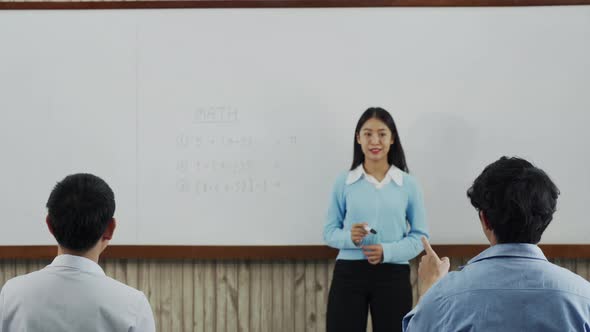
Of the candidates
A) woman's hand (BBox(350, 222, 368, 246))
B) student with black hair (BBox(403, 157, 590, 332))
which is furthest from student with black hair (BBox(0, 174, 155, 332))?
woman's hand (BBox(350, 222, 368, 246))

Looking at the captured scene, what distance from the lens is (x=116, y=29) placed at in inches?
120

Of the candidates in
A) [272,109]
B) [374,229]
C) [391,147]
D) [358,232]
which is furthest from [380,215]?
[272,109]

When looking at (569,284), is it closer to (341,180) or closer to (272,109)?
(341,180)

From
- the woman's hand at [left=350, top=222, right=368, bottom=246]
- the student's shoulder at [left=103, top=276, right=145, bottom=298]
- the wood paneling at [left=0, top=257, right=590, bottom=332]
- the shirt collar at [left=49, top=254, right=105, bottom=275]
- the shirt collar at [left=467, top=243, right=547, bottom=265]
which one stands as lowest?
the wood paneling at [left=0, top=257, right=590, bottom=332]

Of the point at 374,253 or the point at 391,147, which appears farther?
the point at 391,147

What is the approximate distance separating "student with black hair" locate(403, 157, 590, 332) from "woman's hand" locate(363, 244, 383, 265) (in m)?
1.39

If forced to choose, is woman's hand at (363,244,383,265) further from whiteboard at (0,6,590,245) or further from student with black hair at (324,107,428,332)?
whiteboard at (0,6,590,245)

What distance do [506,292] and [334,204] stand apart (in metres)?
1.71

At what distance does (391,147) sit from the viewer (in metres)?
2.85

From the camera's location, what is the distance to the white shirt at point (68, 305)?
1221mm

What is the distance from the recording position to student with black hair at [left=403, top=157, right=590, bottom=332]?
3.60ft

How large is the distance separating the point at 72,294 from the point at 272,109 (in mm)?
1898

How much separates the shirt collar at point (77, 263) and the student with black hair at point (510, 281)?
68 cm

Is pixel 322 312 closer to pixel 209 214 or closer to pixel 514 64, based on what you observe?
pixel 209 214
